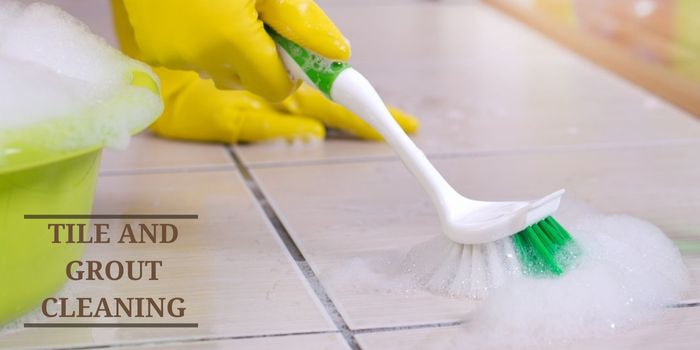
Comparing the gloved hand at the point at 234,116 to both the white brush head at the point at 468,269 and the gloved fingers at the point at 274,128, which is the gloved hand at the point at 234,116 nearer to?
the gloved fingers at the point at 274,128

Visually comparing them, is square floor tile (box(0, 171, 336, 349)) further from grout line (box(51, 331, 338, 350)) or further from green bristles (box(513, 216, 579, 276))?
green bristles (box(513, 216, 579, 276))

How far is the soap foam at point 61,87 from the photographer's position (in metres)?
0.58

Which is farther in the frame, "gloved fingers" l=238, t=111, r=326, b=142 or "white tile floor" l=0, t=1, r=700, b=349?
"gloved fingers" l=238, t=111, r=326, b=142

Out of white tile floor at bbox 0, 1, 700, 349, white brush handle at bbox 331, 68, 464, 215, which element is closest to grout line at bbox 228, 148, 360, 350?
white tile floor at bbox 0, 1, 700, 349

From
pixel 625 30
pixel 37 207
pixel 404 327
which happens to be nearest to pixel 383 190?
pixel 404 327

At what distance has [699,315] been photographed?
68cm

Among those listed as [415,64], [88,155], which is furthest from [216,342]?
[415,64]

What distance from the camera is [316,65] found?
747mm

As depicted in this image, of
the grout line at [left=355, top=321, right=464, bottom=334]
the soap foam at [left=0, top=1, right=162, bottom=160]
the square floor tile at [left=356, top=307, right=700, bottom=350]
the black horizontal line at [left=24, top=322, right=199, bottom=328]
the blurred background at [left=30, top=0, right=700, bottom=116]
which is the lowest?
the square floor tile at [left=356, top=307, right=700, bottom=350]

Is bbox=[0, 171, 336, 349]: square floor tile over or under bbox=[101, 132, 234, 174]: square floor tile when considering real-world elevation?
under

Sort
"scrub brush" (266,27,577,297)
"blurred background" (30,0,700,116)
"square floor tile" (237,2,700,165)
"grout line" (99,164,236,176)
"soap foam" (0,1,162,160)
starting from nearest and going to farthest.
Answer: "soap foam" (0,1,162,160) → "scrub brush" (266,27,577,297) → "grout line" (99,164,236,176) → "square floor tile" (237,2,700,165) → "blurred background" (30,0,700,116)

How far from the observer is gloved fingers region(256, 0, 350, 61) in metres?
0.73

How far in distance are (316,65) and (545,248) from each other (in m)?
0.22

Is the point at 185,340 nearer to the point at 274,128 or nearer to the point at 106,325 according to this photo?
the point at 106,325
